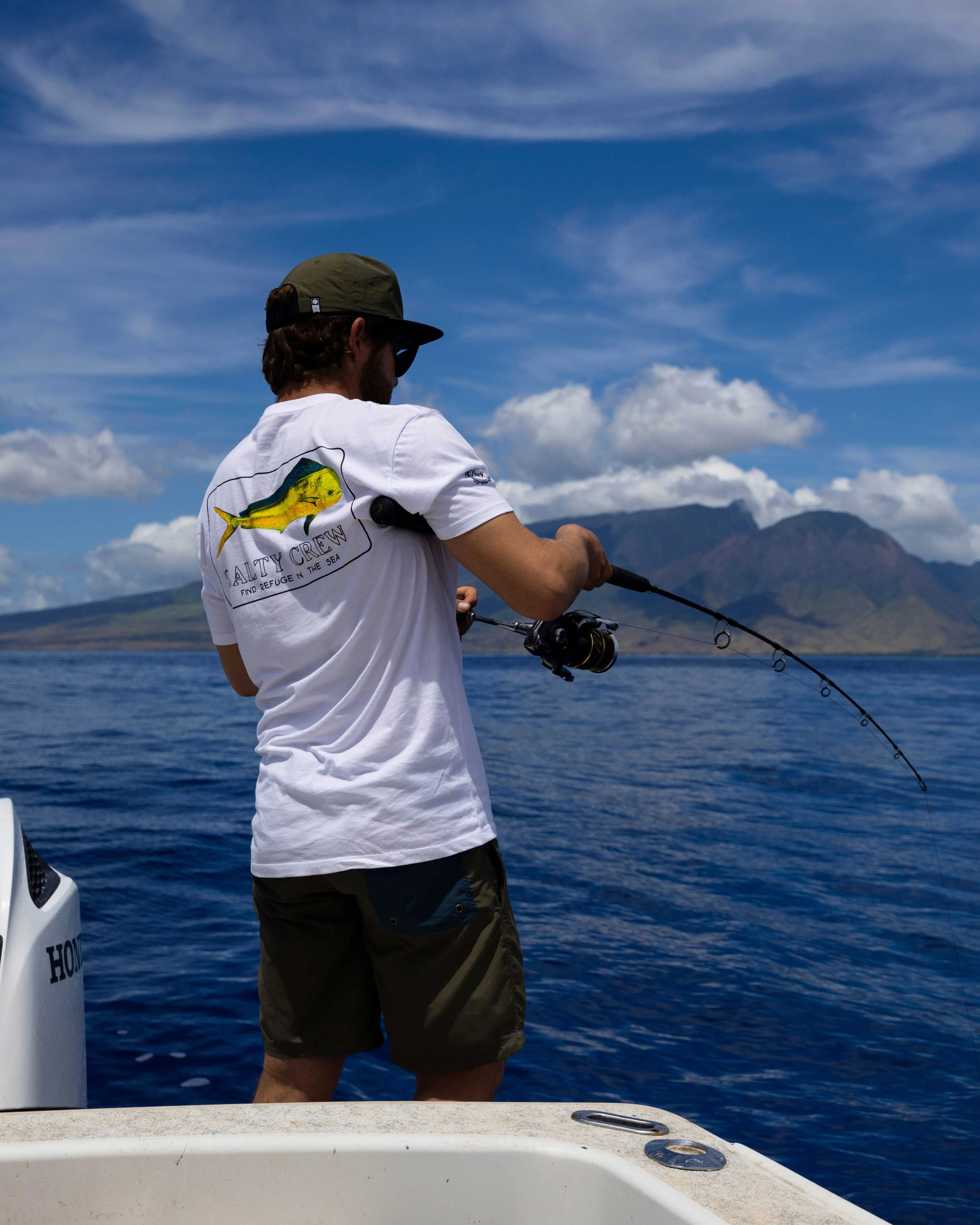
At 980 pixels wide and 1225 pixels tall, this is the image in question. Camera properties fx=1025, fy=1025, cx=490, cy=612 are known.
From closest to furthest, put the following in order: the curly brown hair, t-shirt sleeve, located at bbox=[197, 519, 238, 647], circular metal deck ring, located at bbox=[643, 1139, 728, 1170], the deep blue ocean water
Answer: circular metal deck ring, located at bbox=[643, 1139, 728, 1170]
the curly brown hair
t-shirt sleeve, located at bbox=[197, 519, 238, 647]
the deep blue ocean water

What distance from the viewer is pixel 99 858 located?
9.23 meters

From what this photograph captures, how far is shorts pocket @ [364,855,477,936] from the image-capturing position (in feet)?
6.70

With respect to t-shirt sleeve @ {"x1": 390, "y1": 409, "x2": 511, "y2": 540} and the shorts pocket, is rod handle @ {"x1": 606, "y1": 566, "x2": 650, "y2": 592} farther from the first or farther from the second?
the shorts pocket

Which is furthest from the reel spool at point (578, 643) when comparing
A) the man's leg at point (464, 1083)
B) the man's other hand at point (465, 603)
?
the man's leg at point (464, 1083)

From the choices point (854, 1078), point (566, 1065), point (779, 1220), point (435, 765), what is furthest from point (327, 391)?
point (854, 1078)

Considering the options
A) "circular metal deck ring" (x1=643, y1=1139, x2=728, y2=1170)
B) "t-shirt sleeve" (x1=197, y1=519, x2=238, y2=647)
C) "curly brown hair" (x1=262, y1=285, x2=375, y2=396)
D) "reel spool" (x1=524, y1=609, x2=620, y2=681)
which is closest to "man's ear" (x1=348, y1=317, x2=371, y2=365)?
"curly brown hair" (x1=262, y1=285, x2=375, y2=396)

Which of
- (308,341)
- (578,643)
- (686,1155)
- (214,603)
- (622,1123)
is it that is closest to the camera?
(686,1155)

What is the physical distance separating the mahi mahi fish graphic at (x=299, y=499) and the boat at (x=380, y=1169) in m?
1.12

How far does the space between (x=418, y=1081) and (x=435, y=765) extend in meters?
0.71

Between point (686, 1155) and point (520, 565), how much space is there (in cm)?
109

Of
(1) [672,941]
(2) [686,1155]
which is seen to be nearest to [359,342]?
(2) [686,1155]

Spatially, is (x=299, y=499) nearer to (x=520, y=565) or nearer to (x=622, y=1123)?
(x=520, y=565)

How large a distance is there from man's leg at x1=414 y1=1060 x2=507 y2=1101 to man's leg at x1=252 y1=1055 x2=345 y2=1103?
24 centimetres

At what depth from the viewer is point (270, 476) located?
2193mm
